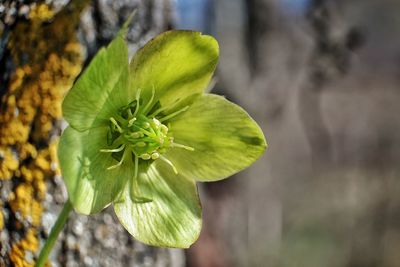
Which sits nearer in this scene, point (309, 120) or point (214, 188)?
point (214, 188)

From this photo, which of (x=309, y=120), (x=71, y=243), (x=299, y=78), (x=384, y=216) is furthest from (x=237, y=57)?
(x=71, y=243)

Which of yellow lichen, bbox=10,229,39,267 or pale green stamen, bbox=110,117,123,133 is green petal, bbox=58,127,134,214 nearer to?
pale green stamen, bbox=110,117,123,133

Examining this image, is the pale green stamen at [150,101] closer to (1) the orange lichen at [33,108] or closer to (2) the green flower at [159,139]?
(2) the green flower at [159,139]

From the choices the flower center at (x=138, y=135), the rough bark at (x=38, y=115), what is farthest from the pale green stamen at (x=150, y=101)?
the rough bark at (x=38, y=115)

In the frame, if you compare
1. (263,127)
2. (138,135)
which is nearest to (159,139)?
(138,135)

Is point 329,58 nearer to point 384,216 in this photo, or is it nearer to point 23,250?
point 384,216
